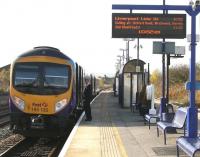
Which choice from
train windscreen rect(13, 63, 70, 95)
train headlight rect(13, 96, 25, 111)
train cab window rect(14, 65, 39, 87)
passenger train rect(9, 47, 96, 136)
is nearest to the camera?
passenger train rect(9, 47, 96, 136)

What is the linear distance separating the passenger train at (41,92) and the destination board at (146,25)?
7.40ft

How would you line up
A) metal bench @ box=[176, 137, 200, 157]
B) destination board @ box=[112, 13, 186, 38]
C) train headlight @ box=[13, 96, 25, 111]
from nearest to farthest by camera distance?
metal bench @ box=[176, 137, 200, 157]
destination board @ box=[112, 13, 186, 38]
train headlight @ box=[13, 96, 25, 111]

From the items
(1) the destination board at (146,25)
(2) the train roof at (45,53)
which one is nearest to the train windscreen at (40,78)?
(2) the train roof at (45,53)

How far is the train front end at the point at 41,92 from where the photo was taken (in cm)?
1652

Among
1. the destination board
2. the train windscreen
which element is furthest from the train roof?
the destination board

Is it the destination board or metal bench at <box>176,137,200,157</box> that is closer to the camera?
metal bench at <box>176,137,200,157</box>

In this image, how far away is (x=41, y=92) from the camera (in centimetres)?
1686

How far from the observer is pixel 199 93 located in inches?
1555

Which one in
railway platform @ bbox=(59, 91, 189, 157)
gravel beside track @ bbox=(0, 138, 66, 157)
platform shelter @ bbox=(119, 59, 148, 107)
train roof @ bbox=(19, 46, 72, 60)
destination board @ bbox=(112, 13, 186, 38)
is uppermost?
destination board @ bbox=(112, 13, 186, 38)

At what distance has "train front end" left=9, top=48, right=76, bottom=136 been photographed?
16516 mm

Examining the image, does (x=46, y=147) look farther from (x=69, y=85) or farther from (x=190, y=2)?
(x=190, y=2)

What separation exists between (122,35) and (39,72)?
9.65ft

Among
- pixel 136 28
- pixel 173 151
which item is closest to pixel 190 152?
pixel 173 151

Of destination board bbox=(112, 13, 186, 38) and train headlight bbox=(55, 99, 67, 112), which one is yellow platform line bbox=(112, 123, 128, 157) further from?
→ destination board bbox=(112, 13, 186, 38)
